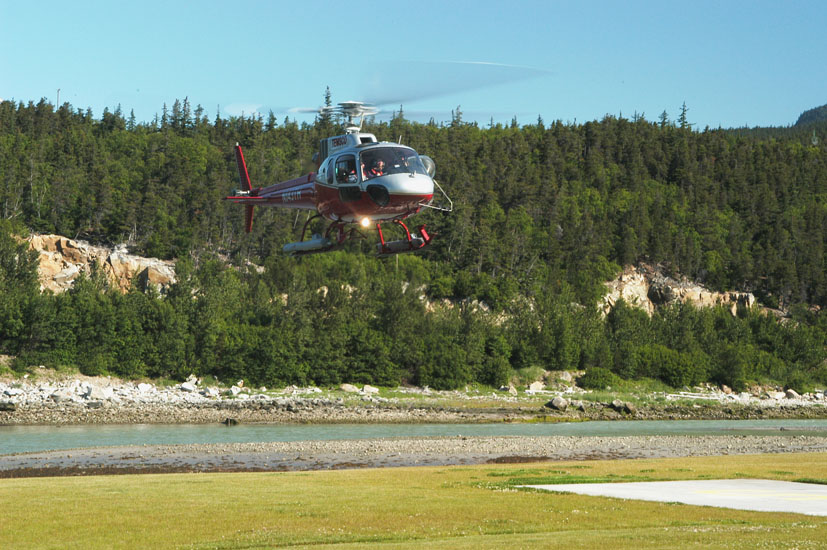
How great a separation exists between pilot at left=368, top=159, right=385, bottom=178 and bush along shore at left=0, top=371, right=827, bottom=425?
30882 millimetres

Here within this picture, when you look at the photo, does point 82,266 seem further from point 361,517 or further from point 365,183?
point 361,517

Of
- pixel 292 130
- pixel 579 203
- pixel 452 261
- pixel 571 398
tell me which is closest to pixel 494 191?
pixel 579 203

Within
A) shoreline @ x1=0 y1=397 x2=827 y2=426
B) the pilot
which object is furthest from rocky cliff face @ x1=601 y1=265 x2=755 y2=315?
the pilot

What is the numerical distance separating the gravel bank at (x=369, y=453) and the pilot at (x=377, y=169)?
10.9 m

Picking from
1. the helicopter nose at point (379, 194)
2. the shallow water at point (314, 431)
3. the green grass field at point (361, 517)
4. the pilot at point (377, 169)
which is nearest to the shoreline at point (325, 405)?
the shallow water at point (314, 431)

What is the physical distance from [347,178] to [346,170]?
26cm

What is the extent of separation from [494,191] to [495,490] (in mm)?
128344

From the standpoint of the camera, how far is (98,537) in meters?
14.7

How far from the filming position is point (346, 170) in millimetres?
28250

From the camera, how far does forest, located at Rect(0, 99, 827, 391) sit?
253ft

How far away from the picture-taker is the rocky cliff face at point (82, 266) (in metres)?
95.2

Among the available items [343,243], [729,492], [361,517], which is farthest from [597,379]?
[361,517]

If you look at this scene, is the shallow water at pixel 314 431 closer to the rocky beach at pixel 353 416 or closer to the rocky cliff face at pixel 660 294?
the rocky beach at pixel 353 416

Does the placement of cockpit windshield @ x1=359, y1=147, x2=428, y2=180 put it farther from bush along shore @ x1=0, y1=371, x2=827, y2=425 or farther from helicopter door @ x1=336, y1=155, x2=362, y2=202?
bush along shore @ x1=0, y1=371, x2=827, y2=425
